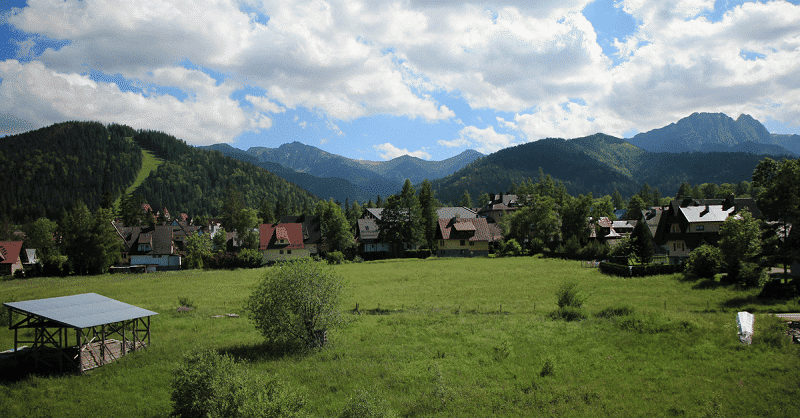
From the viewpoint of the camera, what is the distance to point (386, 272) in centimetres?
5397

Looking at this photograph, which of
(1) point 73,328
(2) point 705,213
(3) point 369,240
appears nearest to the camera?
(1) point 73,328

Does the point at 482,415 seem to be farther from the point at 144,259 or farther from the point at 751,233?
the point at 144,259

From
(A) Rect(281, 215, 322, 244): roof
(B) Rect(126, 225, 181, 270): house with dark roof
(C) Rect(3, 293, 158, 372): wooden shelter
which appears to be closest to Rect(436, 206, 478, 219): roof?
(A) Rect(281, 215, 322, 244): roof

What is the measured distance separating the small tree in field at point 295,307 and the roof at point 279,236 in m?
55.4

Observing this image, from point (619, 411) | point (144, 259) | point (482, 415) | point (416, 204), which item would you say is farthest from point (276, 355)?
point (144, 259)

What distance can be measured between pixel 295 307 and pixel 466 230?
59.7 metres

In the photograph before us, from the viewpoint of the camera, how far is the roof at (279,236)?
252 ft

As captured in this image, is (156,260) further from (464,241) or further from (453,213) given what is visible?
(453,213)

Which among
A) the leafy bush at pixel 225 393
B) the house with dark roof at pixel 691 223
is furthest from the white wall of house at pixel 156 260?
the house with dark roof at pixel 691 223

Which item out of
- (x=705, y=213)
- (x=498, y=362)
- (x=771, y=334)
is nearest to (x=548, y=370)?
(x=498, y=362)

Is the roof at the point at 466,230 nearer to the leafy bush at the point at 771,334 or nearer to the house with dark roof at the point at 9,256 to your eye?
the leafy bush at the point at 771,334

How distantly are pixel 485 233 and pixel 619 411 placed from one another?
65.8 meters

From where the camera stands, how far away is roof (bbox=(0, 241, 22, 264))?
71500mm

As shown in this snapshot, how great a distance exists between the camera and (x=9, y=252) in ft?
238
